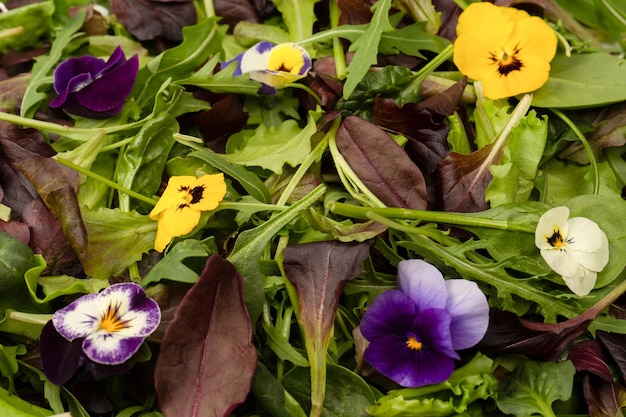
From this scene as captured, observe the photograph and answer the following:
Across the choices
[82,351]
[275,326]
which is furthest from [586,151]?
[82,351]

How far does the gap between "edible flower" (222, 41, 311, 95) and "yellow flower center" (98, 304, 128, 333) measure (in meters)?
0.45

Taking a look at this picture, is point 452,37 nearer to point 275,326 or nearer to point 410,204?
point 410,204

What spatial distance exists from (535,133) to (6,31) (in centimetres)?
100

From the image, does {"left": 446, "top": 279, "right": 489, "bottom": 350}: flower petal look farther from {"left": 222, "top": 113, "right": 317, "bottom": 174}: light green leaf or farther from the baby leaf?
{"left": 222, "top": 113, "right": 317, "bottom": 174}: light green leaf

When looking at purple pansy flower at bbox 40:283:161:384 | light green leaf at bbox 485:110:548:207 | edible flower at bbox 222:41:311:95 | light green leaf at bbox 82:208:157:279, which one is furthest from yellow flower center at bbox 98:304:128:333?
light green leaf at bbox 485:110:548:207

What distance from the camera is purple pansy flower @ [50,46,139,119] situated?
1056 mm

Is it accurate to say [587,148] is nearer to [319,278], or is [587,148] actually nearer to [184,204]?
[319,278]

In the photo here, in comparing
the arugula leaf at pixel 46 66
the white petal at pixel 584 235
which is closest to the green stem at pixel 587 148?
the white petal at pixel 584 235

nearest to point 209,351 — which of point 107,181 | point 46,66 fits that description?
point 107,181

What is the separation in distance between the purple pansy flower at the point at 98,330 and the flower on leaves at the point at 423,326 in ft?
0.95

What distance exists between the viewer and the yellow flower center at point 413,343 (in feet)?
2.76

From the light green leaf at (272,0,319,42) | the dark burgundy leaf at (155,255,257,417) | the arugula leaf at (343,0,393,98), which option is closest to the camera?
the dark burgundy leaf at (155,255,257,417)

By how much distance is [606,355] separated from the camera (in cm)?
92

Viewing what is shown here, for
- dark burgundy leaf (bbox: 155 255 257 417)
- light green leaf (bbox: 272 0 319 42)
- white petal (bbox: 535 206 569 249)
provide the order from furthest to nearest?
light green leaf (bbox: 272 0 319 42), white petal (bbox: 535 206 569 249), dark burgundy leaf (bbox: 155 255 257 417)
